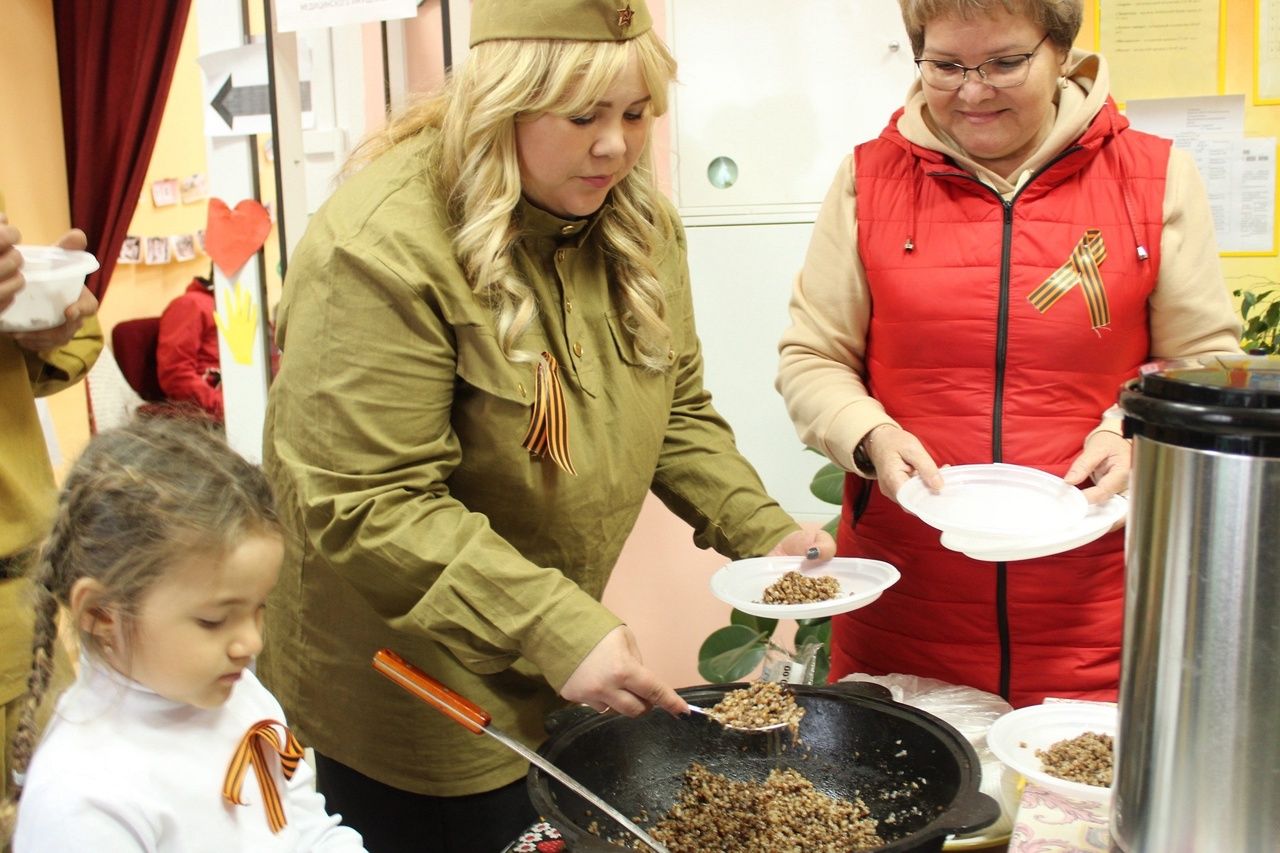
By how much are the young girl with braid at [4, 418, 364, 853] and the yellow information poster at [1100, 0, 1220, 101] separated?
2.32 meters

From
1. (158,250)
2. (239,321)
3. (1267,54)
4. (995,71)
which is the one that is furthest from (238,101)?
(158,250)

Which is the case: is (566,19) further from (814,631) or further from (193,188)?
(193,188)

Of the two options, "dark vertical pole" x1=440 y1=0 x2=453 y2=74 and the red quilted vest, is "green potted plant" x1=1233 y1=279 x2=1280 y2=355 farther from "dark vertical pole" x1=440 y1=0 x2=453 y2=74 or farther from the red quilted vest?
"dark vertical pole" x1=440 y1=0 x2=453 y2=74

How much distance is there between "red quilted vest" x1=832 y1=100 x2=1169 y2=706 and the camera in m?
1.64

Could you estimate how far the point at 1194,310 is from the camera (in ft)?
5.32

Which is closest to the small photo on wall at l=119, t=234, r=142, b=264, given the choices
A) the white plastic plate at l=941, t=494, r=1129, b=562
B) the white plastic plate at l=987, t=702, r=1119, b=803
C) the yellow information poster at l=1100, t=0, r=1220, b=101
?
the yellow information poster at l=1100, t=0, r=1220, b=101

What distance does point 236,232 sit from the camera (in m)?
2.86

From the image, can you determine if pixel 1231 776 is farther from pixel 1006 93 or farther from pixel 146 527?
pixel 1006 93

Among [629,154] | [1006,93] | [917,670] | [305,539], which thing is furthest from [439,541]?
[1006,93]

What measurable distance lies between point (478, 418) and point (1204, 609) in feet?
2.87

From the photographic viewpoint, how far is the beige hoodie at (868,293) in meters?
1.62

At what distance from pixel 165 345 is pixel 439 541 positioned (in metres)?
4.30

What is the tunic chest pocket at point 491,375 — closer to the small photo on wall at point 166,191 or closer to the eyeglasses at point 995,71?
the eyeglasses at point 995,71

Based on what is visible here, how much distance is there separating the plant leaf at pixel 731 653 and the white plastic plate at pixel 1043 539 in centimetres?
143
